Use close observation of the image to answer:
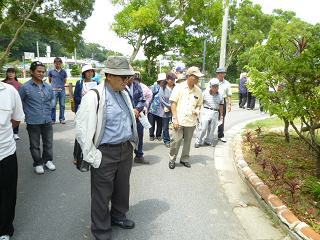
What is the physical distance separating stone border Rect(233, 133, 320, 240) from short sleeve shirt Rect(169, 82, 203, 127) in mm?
1270

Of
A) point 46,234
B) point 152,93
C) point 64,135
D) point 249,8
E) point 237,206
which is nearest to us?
point 46,234

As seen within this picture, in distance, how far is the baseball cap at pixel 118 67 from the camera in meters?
3.18

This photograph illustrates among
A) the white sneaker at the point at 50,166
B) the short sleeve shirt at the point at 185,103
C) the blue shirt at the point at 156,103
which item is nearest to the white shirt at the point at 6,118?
the white sneaker at the point at 50,166

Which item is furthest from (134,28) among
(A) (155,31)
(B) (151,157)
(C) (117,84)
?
(C) (117,84)

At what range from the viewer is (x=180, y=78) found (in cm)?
805

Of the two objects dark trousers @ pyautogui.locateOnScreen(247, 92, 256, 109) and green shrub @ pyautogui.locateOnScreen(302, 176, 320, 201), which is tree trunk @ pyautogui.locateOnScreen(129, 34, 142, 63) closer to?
dark trousers @ pyautogui.locateOnScreen(247, 92, 256, 109)

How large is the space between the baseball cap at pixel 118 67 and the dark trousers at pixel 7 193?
1385 millimetres

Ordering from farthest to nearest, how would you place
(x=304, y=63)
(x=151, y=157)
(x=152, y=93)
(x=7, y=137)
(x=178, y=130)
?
(x=152, y=93)
(x=151, y=157)
(x=178, y=130)
(x=304, y=63)
(x=7, y=137)

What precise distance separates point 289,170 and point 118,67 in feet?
12.7

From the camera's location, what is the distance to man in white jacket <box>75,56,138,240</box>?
3127 mm

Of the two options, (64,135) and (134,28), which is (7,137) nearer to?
(64,135)

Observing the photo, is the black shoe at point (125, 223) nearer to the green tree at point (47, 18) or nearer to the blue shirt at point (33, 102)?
the blue shirt at point (33, 102)

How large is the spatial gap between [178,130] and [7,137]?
311cm

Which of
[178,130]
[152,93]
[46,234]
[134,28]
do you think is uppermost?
[134,28]
